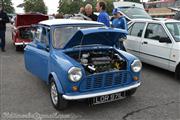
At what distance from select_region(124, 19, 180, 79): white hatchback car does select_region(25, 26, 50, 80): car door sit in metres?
3.19

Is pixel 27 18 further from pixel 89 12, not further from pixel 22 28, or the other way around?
pixel 89 12

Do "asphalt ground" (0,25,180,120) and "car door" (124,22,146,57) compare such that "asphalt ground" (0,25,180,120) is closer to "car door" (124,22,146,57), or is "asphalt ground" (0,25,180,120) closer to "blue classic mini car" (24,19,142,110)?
"blue classic mini car" (24,19,142,110)

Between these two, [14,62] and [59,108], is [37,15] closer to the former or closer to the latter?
[14,62]

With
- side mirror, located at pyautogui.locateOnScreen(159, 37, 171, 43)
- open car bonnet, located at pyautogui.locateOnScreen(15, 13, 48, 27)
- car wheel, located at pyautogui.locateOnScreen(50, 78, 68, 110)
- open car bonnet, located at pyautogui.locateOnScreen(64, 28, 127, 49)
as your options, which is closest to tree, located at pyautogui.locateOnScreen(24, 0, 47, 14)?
open car bonnet, located at pyautogui.locateOnScreen(15, 13, 48, 27)

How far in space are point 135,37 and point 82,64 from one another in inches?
154

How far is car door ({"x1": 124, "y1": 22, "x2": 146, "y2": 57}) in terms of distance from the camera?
838 cm

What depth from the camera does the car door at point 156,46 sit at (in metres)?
7.14

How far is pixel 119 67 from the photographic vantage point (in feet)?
17.5

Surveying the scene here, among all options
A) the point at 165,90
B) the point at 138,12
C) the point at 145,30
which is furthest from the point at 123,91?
the point at 138,12

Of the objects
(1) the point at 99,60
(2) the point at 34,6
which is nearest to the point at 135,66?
(1) the point at 99,60

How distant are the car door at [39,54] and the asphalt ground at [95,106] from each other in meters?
0.52

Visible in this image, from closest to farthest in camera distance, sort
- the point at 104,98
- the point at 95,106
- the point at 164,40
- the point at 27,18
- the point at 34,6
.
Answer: the point at 104,98 < the point at 95,106 < the point at 164,40 < the point at 27,18 < the point at 34,6

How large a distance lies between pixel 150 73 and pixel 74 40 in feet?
10.8

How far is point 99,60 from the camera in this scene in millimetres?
5223
